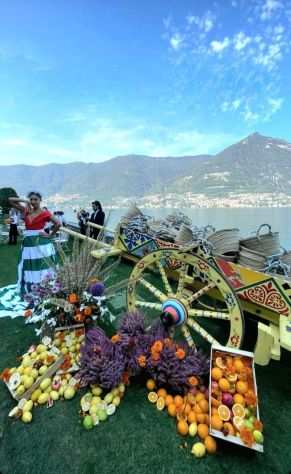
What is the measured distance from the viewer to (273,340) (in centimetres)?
149

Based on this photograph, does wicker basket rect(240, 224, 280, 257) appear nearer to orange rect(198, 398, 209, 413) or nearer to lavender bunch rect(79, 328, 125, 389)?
orange rect(198, 398, 209, 413)

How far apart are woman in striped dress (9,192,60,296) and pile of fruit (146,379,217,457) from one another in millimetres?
1866

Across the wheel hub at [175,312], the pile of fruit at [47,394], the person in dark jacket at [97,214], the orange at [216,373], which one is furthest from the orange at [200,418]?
the person in dark jacket at [97,214]

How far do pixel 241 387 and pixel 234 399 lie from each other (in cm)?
8

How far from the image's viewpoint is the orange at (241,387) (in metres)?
1.31

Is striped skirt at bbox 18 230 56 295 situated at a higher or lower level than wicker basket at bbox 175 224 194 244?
lower

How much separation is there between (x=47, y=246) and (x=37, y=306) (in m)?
1.29

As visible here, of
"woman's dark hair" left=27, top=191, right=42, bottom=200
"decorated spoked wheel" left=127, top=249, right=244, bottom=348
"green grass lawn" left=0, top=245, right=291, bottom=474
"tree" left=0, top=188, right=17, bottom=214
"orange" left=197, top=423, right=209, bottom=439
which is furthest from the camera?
"tree" left=0, top=188, right=17, bottom=214

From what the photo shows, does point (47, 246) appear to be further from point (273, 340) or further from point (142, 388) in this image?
point (273, 340)

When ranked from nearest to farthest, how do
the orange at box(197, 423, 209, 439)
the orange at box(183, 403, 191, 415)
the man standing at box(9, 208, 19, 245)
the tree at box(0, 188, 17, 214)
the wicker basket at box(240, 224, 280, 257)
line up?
the orange at box(197, 423, 209, 439) → the orange at box(183, 403, 191, 415) → the wicker basket at box(240, 224, 280, 257) → the man standing at box(9, 208, 19, 245) → the tree at box(0, 188, 17, 214)

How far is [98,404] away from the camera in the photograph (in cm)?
147

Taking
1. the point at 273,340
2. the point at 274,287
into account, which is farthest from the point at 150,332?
the point at 274,287

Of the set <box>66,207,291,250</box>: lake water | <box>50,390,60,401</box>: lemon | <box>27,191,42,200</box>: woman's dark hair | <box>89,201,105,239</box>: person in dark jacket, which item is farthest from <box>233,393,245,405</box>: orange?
<box>89,201,105,239</box>: person in dark jacket

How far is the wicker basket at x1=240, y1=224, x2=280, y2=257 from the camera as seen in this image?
211 centimetres
